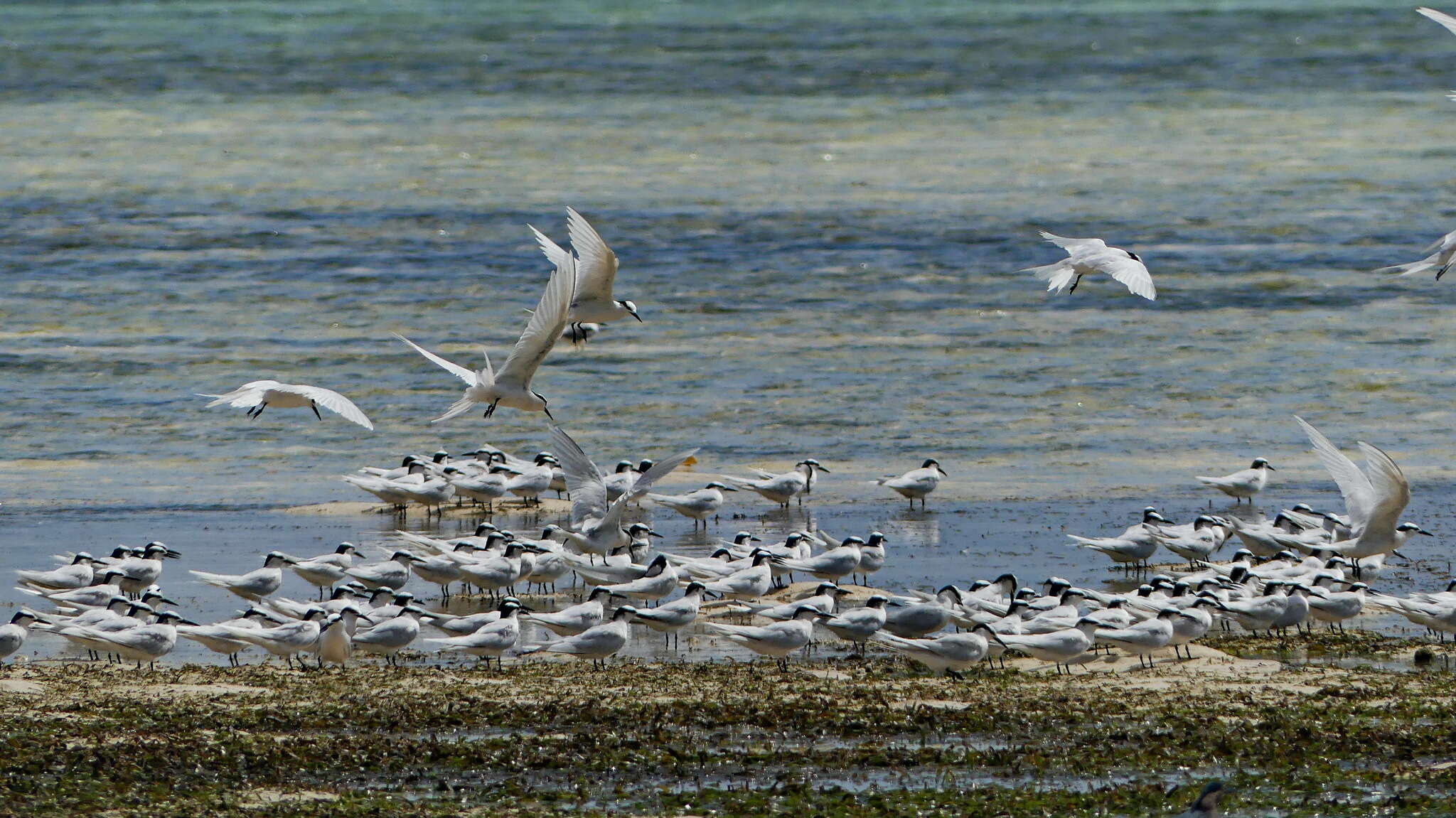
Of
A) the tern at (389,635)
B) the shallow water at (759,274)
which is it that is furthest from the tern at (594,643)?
the shallow water at (759,274)

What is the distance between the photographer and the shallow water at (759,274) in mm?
22984

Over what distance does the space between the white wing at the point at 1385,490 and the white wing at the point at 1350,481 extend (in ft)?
0.34

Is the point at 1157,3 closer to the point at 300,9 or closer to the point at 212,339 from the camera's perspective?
the point at 300,9

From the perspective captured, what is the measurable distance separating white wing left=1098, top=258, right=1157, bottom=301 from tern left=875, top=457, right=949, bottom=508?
4793mm

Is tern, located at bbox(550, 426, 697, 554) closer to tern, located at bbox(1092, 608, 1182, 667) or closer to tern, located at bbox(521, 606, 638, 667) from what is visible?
tern, located at bbox(521, 606, 638, 667)

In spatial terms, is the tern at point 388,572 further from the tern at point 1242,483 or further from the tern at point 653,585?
the tern at point 1242,483

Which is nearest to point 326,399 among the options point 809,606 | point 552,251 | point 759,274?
point 552,251

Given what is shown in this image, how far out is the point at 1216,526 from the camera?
17.9m

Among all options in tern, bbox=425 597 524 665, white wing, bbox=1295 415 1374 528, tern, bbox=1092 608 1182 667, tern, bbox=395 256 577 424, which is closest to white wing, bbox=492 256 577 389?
tern, bbox=395 256 577 424

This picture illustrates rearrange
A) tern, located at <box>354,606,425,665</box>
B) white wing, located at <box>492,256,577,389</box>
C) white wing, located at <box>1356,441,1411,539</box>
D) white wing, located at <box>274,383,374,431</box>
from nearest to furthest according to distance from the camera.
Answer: tern, located at <box>354,606,425,665</box> → white wing, located at <box>492,256,577,389</box> → white wing, located at <box>274,383,374,431</box> → white wing, located at <box>1356,441,1411,539</box>

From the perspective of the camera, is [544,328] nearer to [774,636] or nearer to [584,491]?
[774,636]

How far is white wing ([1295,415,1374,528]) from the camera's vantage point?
16.7m

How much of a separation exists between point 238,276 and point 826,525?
19.9m

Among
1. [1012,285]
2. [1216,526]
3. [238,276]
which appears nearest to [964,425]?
[1216,526]
